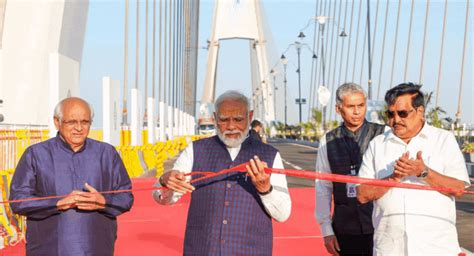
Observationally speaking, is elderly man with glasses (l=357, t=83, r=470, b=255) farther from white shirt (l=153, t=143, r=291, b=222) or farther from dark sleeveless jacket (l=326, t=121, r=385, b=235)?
dark sleeveless jacket (l=326, t=121, r=385, b=235)

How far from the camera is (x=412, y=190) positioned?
4402 millimetres

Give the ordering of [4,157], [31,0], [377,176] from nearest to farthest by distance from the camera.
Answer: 1. [377,176]
2. [4,157]
3. [31,0]

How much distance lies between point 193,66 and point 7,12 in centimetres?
8583

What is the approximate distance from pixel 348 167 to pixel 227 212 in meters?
1.27

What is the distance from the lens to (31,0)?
19.1 metres

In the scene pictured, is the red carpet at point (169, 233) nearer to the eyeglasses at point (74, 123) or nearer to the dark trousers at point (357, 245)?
the dark trousers at point (357, 245)

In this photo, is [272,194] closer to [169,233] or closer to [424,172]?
[424,172]

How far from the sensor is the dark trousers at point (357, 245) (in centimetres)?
554

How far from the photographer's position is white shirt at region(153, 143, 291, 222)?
461 cm

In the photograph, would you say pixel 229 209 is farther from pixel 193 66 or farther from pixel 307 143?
pixel 193 66

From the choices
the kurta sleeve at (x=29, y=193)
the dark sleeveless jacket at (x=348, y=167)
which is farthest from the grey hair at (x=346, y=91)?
the kurta sleeve at (x=29, y=193)

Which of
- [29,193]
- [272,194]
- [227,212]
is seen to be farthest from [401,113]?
[29,193]

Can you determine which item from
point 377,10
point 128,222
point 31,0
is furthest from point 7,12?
point 377,10

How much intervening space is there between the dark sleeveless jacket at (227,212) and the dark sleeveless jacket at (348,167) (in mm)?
950
